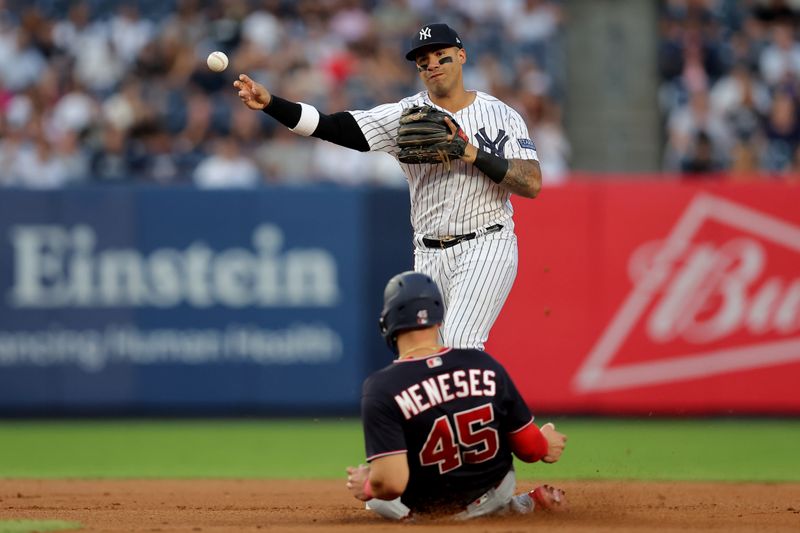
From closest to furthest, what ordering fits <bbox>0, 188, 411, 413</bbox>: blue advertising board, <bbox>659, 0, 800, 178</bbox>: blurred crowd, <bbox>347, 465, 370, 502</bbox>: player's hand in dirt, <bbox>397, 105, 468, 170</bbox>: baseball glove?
<bbox>347, 465, 370, 502</bbox>: player's hand in dirt, <bbox>397, 105, 468, 170</bbox>: baseball glove, <bbox>0, 188, 411, 413</bbox>: blue advertising board, <bbox>659, 0, 800, 178</bbox>: blurred crowd

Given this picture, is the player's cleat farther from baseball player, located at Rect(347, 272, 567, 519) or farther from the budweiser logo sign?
the budweiser logo sign

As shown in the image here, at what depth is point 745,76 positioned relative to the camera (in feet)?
47.1

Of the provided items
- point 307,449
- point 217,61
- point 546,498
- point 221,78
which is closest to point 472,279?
point 546,498

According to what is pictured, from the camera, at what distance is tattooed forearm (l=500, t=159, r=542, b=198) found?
6387 millimetres

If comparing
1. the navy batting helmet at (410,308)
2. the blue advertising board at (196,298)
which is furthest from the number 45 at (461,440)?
the blue advertising board at (196,298)

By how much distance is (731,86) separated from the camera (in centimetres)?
1445

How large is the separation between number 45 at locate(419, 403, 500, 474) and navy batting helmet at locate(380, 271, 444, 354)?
1.35 ft

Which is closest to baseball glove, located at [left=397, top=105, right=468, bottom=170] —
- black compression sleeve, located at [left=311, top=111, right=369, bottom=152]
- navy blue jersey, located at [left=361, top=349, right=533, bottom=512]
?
black compression sleeve, located at [left=311, top=111, right=369, bottom=152]

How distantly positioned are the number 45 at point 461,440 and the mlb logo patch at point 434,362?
0.72ft

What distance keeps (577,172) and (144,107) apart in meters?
4.91

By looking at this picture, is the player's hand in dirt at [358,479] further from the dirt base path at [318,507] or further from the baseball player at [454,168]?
the baseball player at [454,168]

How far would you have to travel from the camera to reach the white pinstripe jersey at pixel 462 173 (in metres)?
6.54

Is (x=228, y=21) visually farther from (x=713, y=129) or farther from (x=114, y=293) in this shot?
(x=713, y=129)

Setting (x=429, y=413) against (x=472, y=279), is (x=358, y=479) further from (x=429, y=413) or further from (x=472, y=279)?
(x=472, y=279)
